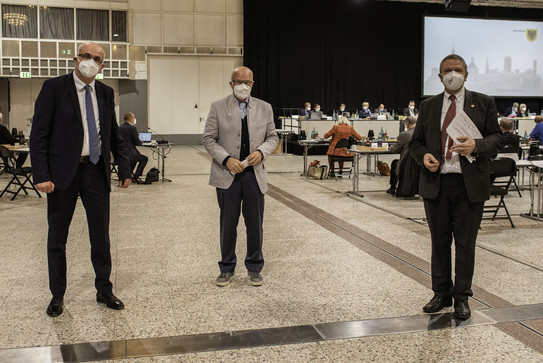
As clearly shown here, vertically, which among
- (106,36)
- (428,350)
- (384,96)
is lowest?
(428,350)

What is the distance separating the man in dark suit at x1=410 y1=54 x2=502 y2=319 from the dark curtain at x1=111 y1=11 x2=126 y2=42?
1819 cm

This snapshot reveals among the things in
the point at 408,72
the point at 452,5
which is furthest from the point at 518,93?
the point at 452,5

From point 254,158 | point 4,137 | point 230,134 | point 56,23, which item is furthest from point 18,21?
point 254,158

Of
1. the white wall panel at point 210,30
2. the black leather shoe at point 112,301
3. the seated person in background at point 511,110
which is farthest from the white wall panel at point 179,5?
the black leather shoe at point 112,301

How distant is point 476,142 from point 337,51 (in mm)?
19341

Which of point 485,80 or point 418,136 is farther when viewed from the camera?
point 485,80

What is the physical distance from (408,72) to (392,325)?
67.8ft

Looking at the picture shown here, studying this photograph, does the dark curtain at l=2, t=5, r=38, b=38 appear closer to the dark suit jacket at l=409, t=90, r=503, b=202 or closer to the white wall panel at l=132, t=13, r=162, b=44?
the white wall panel at l=132, t=13, r=162, b=44

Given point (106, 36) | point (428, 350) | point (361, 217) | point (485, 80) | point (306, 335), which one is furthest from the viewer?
point (485, 80)

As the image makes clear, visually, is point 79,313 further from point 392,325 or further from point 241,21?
point 241,21

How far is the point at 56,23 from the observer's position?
19484 mm

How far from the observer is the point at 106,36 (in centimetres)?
2006

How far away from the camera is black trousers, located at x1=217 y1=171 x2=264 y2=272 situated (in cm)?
419

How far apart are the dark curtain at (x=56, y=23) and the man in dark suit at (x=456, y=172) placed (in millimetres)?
18347
